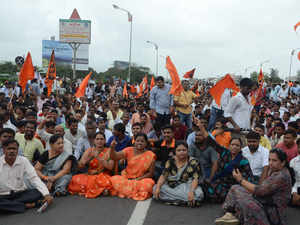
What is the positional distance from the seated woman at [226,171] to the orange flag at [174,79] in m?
3.11

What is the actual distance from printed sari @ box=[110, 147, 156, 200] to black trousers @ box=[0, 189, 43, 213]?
3.69ft

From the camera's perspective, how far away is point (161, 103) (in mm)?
7914

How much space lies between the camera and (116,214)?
419 cm

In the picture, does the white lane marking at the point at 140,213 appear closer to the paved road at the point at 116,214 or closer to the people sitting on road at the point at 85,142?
the paved road at the point at 116,214

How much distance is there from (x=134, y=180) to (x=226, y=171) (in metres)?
1.37

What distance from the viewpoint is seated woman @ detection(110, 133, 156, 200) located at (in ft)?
15.9

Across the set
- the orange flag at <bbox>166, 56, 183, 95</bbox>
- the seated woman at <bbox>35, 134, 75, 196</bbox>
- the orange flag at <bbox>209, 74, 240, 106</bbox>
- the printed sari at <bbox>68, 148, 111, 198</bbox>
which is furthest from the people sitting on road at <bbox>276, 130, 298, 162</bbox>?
the seated woman at <bbox>35, 134, 75, 196</bbox>

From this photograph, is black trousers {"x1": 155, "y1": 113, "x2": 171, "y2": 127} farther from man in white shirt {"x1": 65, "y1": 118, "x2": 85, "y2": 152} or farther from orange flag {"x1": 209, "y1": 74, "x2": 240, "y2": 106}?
man in white shirt {"x1": 65, "y1": 118, "x2": 85, "y2": 152}

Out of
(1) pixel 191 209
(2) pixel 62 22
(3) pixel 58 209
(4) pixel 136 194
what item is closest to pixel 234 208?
(1) pixel 191 209

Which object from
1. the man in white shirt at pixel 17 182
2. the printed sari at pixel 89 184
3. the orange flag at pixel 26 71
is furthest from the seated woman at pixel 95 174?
the orange flag at pixel 26 71

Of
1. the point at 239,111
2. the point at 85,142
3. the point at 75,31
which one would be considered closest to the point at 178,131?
the point at 239,111

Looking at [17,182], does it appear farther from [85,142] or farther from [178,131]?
[178,131]

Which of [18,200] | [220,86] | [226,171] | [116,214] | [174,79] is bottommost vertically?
[116,214]

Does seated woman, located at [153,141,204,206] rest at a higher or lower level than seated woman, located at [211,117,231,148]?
lower
